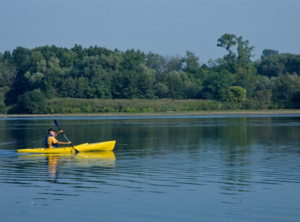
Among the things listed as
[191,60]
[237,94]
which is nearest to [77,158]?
[237,94]

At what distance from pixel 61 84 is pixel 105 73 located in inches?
389

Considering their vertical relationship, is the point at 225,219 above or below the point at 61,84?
below

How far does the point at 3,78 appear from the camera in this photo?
105 metres

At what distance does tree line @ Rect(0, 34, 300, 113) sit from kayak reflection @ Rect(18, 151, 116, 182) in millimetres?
62686

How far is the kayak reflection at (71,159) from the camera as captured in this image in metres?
20.3

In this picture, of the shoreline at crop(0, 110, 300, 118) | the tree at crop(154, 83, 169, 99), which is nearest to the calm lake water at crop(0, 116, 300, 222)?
the shoreline at crop(0, 110, 300, 118)

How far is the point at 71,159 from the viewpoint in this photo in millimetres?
23047

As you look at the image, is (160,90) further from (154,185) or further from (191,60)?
(154,185)

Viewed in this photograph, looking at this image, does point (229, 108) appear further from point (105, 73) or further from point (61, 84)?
point (61, 84)

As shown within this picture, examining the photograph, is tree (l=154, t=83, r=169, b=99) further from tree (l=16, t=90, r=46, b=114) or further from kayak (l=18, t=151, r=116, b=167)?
kayak (l=18, t=151, r=116, b=167)

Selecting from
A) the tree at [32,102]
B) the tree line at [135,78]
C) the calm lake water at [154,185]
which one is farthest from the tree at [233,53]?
the calm lake water at [154,185]

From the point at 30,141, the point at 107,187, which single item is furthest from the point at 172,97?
the point at 107,187

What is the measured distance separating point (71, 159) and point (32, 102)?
64837 millimetres

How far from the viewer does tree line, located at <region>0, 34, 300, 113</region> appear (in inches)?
3529
